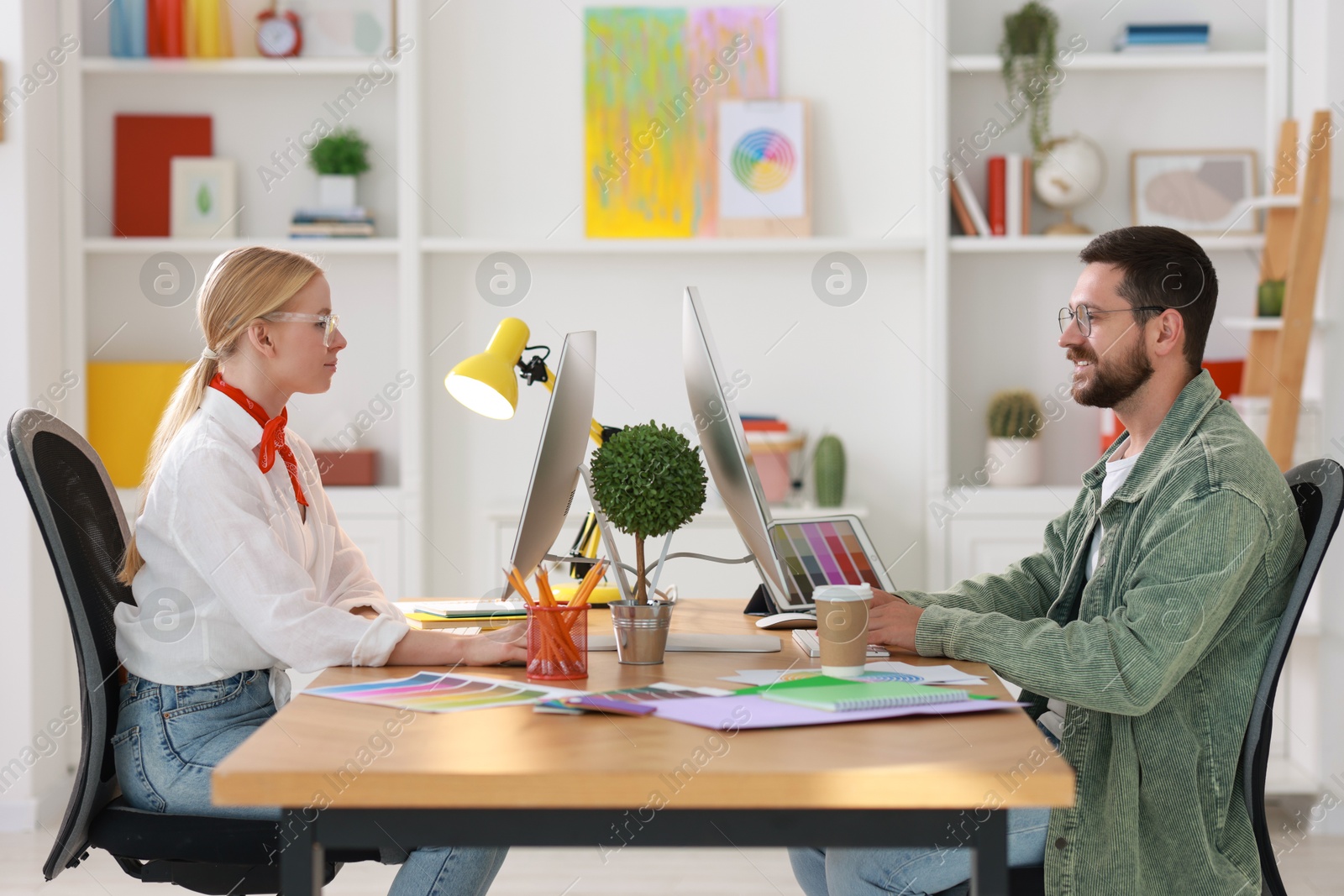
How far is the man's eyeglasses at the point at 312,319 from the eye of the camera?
1.85 metres

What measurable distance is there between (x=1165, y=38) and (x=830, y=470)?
1.55m

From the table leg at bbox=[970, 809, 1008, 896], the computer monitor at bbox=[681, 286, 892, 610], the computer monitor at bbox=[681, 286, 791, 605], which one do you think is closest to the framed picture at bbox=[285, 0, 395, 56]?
the computer monitor at bbox=[681, 286, 892, 610]

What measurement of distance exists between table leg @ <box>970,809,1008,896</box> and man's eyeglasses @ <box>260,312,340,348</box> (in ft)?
4.04

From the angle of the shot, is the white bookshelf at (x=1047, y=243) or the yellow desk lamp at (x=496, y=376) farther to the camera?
the white bookshelf at (x=1047, y=243)

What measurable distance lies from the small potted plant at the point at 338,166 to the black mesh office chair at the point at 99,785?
1.97 meters

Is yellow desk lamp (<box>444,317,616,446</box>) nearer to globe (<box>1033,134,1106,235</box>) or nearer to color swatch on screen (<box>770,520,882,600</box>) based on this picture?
color swatch on screen (<box>770,520,882,600</box>)

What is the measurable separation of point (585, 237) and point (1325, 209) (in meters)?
1.96

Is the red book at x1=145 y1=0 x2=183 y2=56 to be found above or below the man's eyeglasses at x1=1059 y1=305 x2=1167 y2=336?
above

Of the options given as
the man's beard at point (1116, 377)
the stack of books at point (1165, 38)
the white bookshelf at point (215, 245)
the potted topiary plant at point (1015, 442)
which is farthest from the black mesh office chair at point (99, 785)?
the stack of books at point (1165, 38)

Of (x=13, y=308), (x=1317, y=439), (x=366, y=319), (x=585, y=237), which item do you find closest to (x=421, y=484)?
(x=366, y=319)

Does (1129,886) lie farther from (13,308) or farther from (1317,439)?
(13,308)

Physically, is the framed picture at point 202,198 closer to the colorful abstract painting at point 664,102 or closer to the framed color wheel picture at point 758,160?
the colorful abstract painting at point 664,102

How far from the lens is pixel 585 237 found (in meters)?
3.55

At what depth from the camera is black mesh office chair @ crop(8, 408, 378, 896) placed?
1530mm
